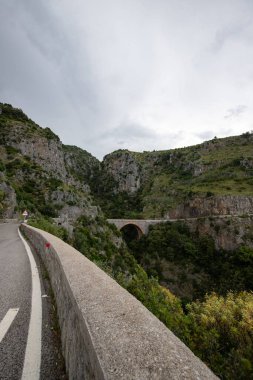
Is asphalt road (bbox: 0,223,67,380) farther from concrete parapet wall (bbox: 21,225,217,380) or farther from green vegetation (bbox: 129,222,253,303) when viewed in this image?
green vegetation (bbox: 129,222,253,303)

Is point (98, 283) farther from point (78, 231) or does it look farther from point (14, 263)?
point (78, 231)

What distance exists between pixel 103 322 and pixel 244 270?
55.5 meters

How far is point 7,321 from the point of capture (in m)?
3.63

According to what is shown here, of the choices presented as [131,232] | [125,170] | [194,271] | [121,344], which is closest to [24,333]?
[121,344]

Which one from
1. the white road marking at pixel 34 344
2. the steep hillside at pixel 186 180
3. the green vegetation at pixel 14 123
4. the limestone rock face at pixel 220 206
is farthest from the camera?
the green vegetation at pixel 14 123

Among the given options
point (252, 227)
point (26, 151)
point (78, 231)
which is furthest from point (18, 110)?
point (252, 227)

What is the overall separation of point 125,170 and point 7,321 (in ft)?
389

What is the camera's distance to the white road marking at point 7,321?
3275 millimetres

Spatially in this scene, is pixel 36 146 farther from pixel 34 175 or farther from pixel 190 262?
pixel 190 262

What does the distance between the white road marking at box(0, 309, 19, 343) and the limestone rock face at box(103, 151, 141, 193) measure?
358 ft

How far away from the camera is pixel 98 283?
3.37 metres

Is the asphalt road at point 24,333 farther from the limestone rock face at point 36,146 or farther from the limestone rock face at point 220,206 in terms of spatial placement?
the limestone rock face at point 36,146

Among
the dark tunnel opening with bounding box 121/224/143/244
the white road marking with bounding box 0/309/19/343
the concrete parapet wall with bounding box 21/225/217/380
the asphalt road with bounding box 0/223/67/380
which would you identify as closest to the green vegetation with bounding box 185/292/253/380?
the concrete parapet wall with bounding box 21/225/217/380

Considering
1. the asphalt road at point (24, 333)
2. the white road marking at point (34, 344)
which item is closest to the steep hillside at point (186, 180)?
the asphalt road at point (24, 333)
